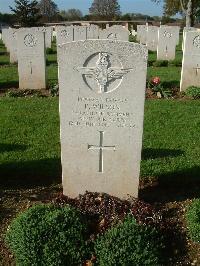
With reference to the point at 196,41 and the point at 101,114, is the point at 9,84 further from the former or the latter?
the point at 101,114

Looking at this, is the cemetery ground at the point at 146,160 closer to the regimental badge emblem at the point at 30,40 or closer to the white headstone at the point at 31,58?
the white headstone at the point at 31,58

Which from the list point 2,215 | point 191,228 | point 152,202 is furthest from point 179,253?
point 2,215

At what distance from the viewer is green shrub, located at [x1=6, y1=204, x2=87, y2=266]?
167 inches

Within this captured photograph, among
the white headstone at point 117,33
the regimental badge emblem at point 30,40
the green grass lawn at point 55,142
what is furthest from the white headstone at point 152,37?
the green grass lawn at point 55,142

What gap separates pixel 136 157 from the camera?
Answer: 5.18 m

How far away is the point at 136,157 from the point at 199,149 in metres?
2.48

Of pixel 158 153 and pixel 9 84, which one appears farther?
pixel 9 84

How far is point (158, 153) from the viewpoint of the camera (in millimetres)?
7152

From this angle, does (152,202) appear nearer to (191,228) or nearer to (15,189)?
(191,228)

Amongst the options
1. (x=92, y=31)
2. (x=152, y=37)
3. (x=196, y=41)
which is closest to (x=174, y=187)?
(x=196, y=41)

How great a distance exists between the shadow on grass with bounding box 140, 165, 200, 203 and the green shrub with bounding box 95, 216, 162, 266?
130cm

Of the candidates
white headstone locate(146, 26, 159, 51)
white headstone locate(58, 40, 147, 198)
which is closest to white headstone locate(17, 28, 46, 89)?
white headstone locate(58, 40, 147, 198)

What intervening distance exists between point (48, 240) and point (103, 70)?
1.89 m

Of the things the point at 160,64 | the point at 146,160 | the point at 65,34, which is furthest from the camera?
the point at 65,34
